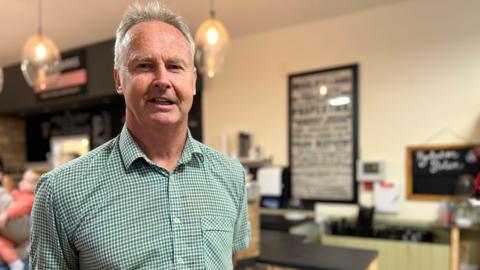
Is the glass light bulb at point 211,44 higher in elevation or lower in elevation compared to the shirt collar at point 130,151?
higher

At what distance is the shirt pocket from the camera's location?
2.80 ft

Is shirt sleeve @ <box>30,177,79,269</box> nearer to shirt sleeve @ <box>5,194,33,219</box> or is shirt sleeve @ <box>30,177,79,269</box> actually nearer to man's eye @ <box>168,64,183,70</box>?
man's eye @ <box>168,64,183,70</box>

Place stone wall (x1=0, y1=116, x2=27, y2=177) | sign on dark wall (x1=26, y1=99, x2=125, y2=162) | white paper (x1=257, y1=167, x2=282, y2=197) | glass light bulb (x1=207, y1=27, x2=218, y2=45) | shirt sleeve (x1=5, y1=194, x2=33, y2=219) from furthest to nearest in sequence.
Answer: stone wall (x1=0, y1=116, x2=27, y2=177) → sign on dark wall (x1=26, y1=99, x2=125, y2=162) → white paper (x1=257, y1=167, x2=282, y2=197) → glass light bulb (x1=207, y1=27, x2=218, y2=45) → shirt sleeve (x1=5, y1=194, x2=33, y2=219)

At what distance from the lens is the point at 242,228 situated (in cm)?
116

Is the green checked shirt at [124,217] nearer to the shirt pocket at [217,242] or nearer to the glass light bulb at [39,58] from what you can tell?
the shirt pocket at [217,242]

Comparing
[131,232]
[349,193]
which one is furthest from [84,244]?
[349,193]

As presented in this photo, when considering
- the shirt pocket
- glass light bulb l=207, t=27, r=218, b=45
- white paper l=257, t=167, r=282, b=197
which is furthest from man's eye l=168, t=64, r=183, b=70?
white paper l=257, t=167, r=282, b=197

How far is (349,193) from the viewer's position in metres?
3.26

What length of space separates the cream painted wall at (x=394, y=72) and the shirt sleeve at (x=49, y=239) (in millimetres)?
2874

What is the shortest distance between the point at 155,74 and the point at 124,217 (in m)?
0.34

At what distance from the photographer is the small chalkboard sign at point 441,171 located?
2.76 metres

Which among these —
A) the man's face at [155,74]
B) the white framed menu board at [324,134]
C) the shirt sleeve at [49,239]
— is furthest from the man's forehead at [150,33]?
the white framed menu board at [324,134]

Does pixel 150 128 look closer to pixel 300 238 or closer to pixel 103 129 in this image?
pixel 300 238

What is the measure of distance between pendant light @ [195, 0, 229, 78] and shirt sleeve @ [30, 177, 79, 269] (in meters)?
1.83
